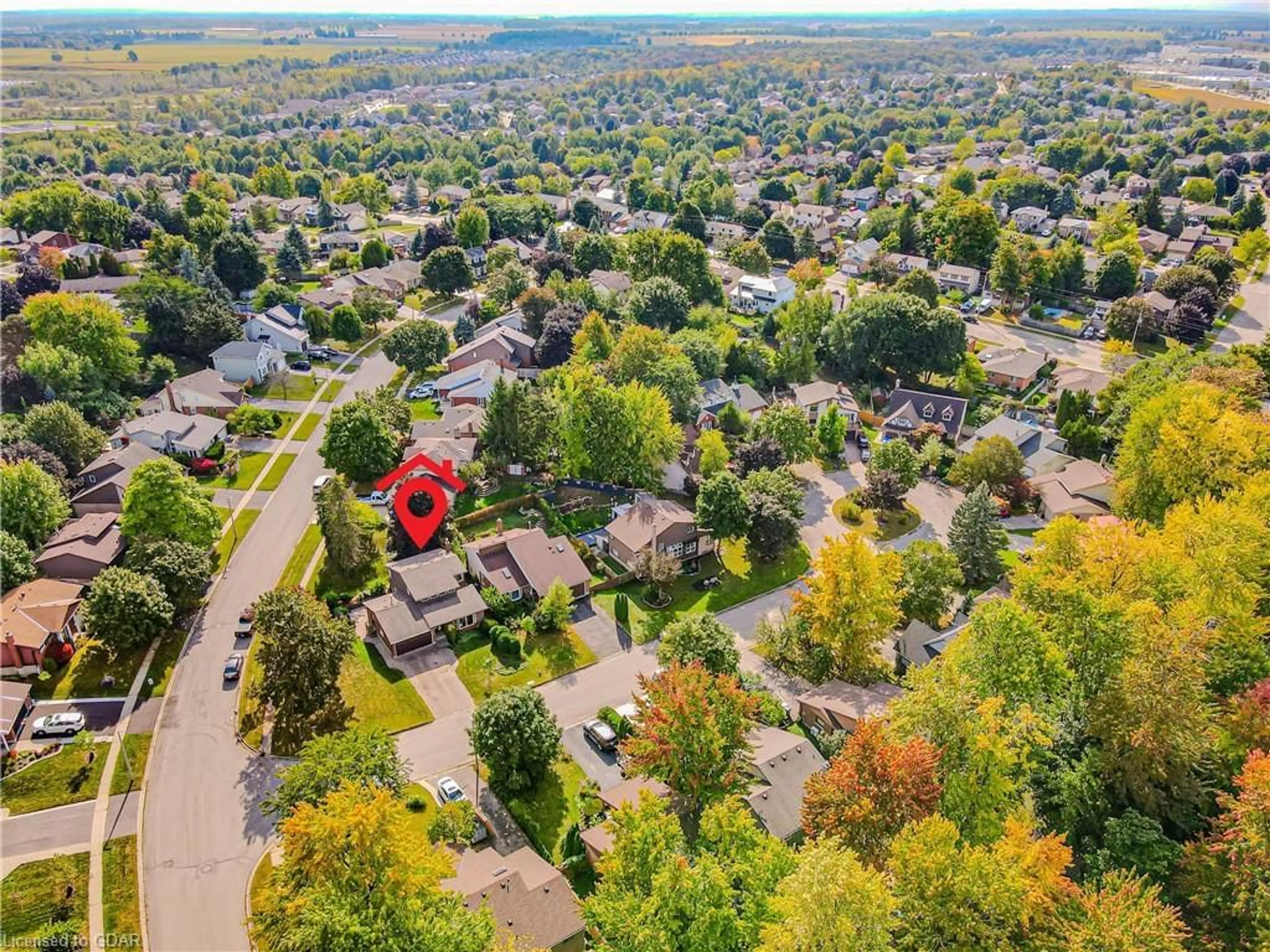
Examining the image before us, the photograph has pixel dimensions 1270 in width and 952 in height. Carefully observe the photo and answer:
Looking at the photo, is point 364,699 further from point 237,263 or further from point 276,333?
point 237,263

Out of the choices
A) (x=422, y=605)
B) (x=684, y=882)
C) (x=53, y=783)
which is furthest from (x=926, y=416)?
(x=53, y=783)

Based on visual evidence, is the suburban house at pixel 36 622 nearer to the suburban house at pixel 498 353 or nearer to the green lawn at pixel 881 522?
the suburban house at pixel 498 353

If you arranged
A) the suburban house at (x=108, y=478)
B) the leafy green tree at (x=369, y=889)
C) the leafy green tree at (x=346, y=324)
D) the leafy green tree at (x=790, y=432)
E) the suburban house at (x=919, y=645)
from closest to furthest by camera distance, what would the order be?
the leafy green tree at (x=369, y=889)
the suburban house at (x=919, y=645)
the suburban house at (x=108, y=478)
the leafy green tree at (x=790, y=432)
the leafy green tree at (x=346, y=324)

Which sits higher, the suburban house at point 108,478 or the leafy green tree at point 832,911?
the leafy green tree at point 832,911

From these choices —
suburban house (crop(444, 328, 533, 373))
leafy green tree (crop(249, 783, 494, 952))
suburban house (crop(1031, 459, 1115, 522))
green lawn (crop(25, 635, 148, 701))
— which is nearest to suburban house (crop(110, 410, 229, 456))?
green lawn (crop(25, 635, 148, 701))

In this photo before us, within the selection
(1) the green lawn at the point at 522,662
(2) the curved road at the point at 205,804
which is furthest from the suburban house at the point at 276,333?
(1) the green lawn at the point at 522,662

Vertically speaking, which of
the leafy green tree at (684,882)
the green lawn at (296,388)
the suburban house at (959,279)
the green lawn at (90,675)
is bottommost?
the suburban house at (959,279)

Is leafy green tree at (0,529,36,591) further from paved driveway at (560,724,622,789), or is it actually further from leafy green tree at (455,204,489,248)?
leafy green tree at (455,204,489,248)

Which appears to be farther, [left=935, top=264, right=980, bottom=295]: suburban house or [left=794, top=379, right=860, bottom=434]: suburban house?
[left=935, top=264, right=980, bottom=295]: suburban house
